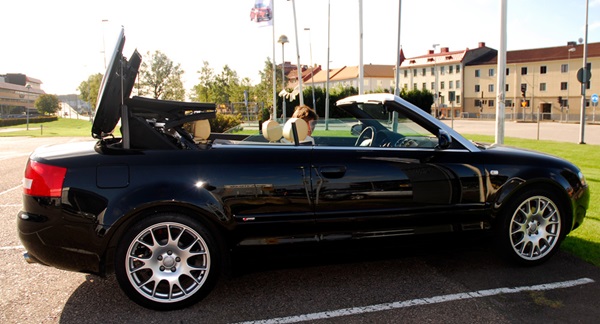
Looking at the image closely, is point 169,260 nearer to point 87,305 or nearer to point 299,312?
point 87,305

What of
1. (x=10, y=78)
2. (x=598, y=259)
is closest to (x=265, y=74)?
(x=598, y=259)

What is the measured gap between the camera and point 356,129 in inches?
170

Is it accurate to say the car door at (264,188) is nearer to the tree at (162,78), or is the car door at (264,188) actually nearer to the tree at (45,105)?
the tree at (162,78)

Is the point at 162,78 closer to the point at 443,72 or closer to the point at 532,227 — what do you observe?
the point at 532,227

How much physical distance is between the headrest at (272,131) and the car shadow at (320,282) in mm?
991

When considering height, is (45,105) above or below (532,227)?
above

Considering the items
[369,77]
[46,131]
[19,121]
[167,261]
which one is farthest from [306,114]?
[369,77]

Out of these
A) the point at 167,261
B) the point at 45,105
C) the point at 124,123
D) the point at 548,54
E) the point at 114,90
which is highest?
the point at 548,54

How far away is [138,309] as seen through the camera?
131 inches

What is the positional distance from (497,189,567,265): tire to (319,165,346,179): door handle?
59.2 inches

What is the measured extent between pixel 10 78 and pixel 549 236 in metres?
163

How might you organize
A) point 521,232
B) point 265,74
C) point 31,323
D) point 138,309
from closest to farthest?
point 31,323 < point 138,309 < point 521,232 < point 265,74

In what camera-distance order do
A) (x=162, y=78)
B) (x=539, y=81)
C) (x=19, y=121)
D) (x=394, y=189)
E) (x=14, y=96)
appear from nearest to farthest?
(x=394, y=189), (x=162, y=78), (x=19, y=121), (x=539, y=81), (x=14, y=96)

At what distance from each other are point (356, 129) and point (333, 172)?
0.93 m
